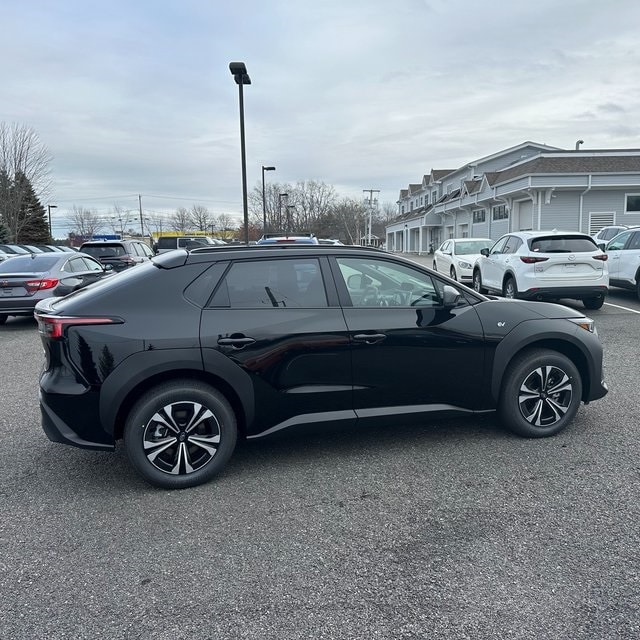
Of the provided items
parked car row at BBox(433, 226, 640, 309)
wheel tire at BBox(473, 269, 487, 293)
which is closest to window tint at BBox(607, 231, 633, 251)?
parked car row at BBox(433, 226, 640, 309)

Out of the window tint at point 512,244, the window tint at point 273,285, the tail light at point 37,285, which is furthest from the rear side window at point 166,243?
the window tint at point 273,285

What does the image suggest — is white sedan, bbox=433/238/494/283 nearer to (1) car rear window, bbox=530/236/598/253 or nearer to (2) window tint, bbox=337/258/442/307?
(1) car rear window, bbox=530/236/598/253

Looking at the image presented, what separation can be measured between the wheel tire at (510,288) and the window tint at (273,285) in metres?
7.96

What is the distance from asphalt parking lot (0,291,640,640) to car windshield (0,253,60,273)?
7.04 meters

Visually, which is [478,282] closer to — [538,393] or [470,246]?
[470,246]

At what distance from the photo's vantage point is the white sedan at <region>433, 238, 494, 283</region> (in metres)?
16.2

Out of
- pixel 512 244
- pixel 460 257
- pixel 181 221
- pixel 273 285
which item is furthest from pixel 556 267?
pixel 181 221

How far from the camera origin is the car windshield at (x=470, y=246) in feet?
57.2

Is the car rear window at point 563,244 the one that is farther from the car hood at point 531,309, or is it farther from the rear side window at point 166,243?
the rear side window at point 166,243

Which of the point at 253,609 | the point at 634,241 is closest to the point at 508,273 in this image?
the point at 634,241

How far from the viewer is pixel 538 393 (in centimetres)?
436

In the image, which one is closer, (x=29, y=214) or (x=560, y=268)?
(x=560, y=268)

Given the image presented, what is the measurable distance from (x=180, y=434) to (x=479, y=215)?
35.1 meters

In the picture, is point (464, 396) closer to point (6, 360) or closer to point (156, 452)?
point (156, 452)
